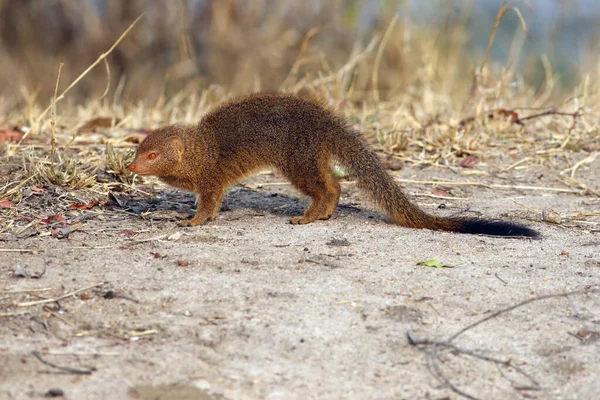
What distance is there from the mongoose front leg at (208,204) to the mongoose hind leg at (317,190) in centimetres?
Answer: 40

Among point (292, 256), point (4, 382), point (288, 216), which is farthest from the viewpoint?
point (288, 216)

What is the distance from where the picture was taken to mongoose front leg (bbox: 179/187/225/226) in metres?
4.36

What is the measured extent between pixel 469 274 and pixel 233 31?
7.21 metres

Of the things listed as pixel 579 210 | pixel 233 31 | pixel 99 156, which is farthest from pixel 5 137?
pixel 233 31

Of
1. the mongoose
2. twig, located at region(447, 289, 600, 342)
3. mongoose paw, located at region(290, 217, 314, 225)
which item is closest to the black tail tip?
the mongoose

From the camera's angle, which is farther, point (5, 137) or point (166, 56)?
point (166, 56)

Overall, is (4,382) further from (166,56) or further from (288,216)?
(166,56)

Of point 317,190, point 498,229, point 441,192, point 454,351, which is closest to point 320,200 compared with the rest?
point 317,190

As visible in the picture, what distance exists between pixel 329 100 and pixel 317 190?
2.54 m

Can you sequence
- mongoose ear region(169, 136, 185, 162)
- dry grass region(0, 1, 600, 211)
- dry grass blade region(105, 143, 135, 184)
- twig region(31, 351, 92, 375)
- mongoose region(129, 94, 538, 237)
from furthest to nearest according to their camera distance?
dry grass region(0, 1, 600, 211)
dry grass blade region(105, 143, 135, 184)
mongoose ear region(169, 136, 185, 162)
mongoose region(129, 94, 538, 237)
twig region(31, 351, 92, 375)

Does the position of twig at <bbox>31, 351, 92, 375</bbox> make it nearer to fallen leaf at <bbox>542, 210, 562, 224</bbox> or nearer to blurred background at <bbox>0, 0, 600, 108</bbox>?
fallen leaf at <bbox>542, 210, 562, 224</bbox>

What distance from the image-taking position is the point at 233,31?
10070 mm

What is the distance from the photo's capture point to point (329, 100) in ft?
22.1

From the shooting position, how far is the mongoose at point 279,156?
4301 millimetres
